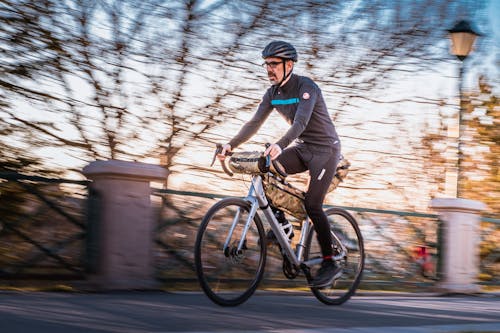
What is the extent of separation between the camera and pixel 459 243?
34.5 ft

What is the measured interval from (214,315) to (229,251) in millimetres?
534

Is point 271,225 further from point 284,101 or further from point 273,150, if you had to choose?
point 284,101

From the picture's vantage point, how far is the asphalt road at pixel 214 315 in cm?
504

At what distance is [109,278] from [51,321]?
7.27ft

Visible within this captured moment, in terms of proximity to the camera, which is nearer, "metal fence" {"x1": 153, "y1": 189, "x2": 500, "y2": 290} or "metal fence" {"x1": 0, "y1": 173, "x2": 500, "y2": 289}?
"metal fence" {"x1": 0, "y1": 173, "x2": 500, "y2": 289}

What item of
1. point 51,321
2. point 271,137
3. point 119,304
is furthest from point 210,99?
point 51,321

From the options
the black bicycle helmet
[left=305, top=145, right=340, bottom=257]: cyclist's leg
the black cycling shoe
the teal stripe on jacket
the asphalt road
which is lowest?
the asphalt road

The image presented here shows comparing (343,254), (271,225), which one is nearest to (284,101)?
(271,225)

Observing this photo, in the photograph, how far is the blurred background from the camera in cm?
994

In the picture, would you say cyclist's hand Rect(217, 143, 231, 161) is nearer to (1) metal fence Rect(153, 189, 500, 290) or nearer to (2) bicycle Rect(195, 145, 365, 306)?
(2) bicycle Rect(195, 145, 365, 306)

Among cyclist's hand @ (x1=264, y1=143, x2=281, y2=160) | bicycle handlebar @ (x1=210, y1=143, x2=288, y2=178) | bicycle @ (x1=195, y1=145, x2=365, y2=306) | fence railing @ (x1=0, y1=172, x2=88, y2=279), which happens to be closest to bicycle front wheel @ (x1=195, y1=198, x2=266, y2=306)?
bicycle @ (x1=195, y1=145, x2=365, y2=306)

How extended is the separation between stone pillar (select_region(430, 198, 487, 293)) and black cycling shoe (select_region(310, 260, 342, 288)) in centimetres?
391

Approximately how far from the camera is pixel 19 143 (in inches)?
396

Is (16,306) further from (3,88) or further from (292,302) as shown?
(3,88)
